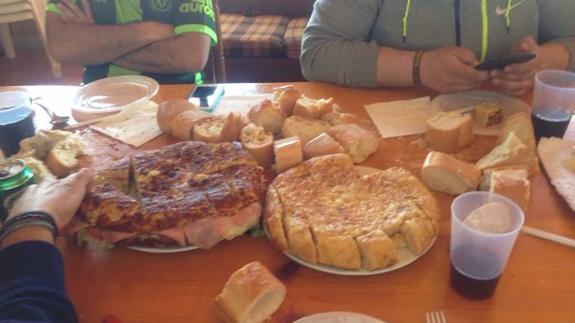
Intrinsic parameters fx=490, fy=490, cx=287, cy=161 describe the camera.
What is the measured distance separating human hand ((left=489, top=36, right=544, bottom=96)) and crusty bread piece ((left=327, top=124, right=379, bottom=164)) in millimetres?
518

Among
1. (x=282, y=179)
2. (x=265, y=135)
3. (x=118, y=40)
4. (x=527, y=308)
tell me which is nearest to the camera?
(x=527, y=308)

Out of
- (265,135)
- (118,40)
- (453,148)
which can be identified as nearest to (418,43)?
(453,148)

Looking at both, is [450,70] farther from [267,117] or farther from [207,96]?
[207,96]

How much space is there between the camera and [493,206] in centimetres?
92

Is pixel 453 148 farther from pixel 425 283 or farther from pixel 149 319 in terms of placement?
pixel 149 319

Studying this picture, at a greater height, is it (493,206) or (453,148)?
(493,206)

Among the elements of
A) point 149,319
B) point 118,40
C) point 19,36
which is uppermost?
point 118,40

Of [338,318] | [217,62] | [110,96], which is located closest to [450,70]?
[338,318]

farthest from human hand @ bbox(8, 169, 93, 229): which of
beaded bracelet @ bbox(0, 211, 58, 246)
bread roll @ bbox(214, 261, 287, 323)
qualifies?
bread roll @ bbox(214, 261, 287, 323)

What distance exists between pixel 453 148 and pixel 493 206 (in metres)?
0.46

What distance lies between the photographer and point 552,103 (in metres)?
1.38

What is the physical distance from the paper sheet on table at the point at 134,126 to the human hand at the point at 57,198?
0.41 metres

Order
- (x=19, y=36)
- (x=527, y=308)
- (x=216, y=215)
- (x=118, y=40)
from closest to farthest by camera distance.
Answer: (x=527, y=308), (x=216, y=215), (x=118, y=40), (x=19, y=36)

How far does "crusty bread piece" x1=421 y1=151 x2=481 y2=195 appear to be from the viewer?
45.7 inches
